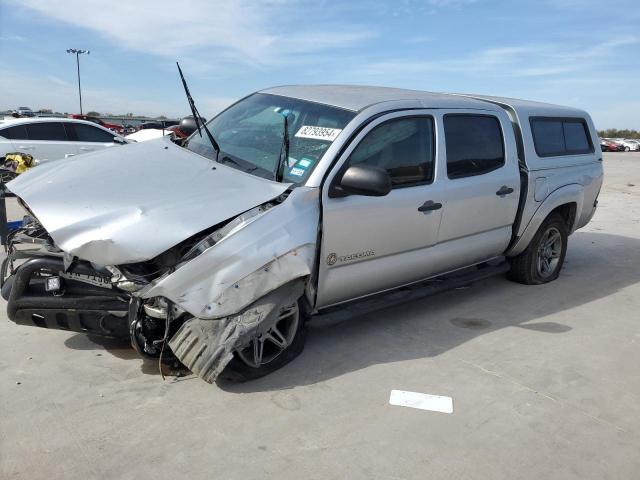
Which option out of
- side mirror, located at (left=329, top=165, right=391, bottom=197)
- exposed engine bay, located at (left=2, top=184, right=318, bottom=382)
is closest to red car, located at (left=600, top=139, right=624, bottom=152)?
side mirror, located at (left=329, top=165, right=391, bottom=197)

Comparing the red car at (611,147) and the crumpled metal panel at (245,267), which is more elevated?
the crumpled metal panel at (245,267)

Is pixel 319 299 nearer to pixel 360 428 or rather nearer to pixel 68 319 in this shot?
pixel 360 428

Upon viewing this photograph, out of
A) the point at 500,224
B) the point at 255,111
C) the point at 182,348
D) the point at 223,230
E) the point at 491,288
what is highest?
the point at 255,111

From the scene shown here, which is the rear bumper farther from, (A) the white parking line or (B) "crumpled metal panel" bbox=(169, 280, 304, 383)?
(A) the white parking line

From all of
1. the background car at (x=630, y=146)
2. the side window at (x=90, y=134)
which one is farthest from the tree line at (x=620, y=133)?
the side window at (x=90, y=134)

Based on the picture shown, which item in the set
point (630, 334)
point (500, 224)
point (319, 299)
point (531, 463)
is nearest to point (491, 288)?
point (500, 224)

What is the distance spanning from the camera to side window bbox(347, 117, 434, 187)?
3.81 metres

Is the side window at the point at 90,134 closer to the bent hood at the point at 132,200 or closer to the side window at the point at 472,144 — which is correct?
the bent hood at the point at 132,200

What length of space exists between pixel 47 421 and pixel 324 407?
1548mm

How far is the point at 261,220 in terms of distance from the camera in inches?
126

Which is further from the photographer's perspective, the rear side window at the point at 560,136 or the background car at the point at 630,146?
the background car at the point at 630,146

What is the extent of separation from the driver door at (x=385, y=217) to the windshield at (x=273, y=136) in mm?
210

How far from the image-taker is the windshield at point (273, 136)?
12.0 ft

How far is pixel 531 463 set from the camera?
2.77 metres
